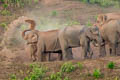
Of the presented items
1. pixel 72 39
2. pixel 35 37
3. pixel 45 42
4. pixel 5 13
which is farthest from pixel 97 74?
pixel 5 13

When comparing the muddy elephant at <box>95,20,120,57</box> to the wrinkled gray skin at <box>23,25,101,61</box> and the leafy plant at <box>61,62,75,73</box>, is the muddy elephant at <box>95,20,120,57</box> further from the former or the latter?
the leafy plant at <box>61,62,75,73</box>

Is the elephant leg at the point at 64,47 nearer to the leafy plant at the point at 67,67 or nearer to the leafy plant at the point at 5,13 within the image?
the leafy plant at the point at 67,67

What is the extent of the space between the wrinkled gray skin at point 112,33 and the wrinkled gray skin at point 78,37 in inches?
20.5

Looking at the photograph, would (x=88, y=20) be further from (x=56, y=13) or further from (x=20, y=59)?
(x=20, y=59)

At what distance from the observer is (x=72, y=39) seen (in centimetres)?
1286

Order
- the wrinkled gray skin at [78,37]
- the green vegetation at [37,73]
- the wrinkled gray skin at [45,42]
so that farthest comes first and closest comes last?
the wrinkled gray skin at [45,42] < the wrinkled gray skin at [78,37] < the green vegetation at [37,73]

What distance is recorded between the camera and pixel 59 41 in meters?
13.3

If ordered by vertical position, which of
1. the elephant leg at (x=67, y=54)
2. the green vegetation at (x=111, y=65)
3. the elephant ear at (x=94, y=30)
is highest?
the elephant ear at (x=94, y=30)

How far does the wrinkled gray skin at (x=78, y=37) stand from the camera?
1264cm

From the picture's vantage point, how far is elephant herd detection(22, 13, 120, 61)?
41.8 feet

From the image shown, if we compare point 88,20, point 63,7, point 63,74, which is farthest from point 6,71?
point 63,7

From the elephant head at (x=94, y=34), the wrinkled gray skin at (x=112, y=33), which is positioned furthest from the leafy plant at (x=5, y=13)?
the elephant head at (x=94, y=34)

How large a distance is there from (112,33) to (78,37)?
1.19 m

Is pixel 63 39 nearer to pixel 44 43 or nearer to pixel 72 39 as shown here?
pixel 72 39
